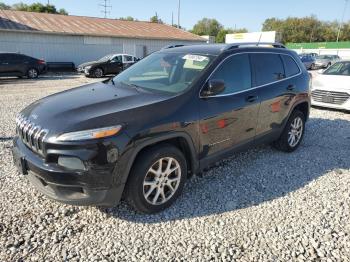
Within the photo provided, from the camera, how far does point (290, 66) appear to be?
17.6ft

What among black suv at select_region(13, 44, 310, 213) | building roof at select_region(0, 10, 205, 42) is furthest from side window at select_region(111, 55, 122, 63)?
black suv at select_region(13, 44, 310, 213)

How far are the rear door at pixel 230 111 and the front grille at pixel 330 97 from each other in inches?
205

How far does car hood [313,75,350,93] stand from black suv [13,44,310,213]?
14.5ft

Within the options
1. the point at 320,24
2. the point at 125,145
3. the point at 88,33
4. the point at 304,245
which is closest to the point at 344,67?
the point at 304,245

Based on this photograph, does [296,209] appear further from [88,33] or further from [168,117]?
[88,33]

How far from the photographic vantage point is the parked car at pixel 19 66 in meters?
16.7

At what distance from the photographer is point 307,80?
5.64m

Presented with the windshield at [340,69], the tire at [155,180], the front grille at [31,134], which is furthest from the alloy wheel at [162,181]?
the windshield at [340,69]

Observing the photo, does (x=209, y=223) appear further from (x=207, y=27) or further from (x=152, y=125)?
(x=207, y=27)

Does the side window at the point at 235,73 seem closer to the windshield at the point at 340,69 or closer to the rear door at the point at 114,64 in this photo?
the windshield at the point at 340,69

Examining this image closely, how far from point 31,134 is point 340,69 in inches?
368

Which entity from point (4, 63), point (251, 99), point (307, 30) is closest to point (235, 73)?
point (251, 99)

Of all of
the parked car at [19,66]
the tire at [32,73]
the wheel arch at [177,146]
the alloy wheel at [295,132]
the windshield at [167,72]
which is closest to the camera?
the wheel arch at [177,146]

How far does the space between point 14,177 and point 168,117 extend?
2445 mm
